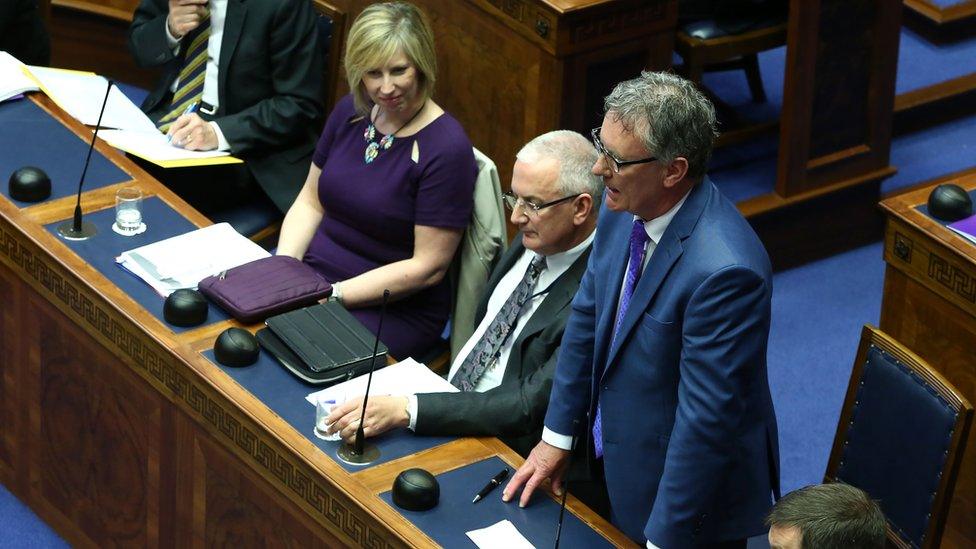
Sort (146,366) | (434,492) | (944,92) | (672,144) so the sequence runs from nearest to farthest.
Result: (672,144) < (434,492) < (146,366) < (944,92)

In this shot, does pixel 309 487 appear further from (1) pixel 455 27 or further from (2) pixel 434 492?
(1) pixel 455 27

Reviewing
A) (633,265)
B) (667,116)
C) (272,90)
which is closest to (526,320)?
(633,265)

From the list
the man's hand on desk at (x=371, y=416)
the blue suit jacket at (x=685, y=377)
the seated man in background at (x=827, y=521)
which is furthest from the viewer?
the man's hand on desk at (x=371, y=416)

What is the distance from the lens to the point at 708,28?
5531 millimetres

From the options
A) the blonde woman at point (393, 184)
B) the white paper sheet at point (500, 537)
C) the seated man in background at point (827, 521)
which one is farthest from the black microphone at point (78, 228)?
the seated man in background at point (827, 521)

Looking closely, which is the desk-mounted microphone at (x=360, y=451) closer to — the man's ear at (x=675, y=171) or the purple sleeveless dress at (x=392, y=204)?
the man's ear at (x=675, y=171)

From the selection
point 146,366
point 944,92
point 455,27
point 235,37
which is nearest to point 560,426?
point 146,366

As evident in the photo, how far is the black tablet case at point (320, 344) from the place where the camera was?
3467 millimetres

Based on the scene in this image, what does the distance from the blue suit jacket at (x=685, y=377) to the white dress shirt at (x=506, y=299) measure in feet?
1.14

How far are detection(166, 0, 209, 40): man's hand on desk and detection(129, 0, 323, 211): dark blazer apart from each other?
0.09 m

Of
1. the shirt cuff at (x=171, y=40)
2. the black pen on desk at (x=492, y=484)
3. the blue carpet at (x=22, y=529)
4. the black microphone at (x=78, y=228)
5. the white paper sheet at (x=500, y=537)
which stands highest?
the shirt cuff at (x=171, y=40)

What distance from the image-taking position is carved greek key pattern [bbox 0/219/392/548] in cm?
319

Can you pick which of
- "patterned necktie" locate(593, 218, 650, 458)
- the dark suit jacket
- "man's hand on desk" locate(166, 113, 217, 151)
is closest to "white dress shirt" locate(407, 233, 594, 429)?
"patterned necktie" locate(593, 218, 650, 458)

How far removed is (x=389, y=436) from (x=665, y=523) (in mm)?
643
